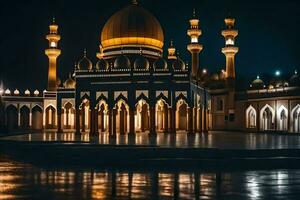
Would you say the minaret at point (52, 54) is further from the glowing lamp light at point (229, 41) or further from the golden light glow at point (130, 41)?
the glowing lamp light at point (229, 41)

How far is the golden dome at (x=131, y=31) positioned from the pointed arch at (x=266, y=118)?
10.6 meters

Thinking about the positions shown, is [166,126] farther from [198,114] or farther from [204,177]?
[204,177]

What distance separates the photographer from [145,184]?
10.4 metres

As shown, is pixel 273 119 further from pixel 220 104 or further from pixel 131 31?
pixel 131 31

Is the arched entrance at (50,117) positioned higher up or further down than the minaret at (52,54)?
further down

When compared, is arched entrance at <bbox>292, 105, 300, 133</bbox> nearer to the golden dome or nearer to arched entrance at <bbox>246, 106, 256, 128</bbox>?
arched entrance at <bbox>246, 106, 256, 128</bbox>

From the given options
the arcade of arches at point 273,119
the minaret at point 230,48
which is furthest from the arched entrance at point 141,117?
the arcade of arches at point 273,119

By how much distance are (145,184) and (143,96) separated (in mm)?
18677

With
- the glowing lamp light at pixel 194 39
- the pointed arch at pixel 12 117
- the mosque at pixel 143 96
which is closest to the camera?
the mosque at pixel 143 96

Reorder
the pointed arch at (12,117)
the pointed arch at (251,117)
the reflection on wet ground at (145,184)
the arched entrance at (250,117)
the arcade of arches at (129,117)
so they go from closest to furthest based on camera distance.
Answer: the reflection on wet ground at (145,184) < the arcade of arches at (129,117) < the pointed arch at (251,117) < the arched entrance at (250,117) < the pointed arch at (12,117)

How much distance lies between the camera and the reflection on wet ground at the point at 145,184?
8766mm

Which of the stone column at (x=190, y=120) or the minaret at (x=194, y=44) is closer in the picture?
the stone column at (x=190, y=120)

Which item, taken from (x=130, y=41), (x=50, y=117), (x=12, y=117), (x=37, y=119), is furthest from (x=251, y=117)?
(x=12, y=117)

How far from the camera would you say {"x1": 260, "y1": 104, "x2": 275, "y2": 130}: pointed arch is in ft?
124
